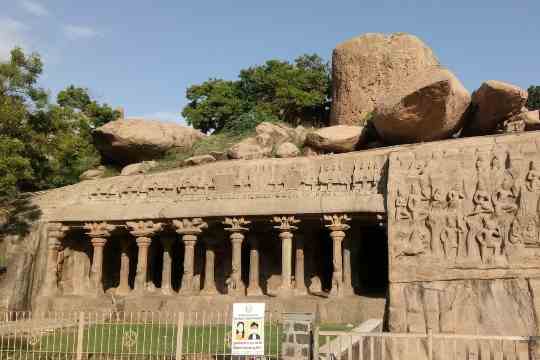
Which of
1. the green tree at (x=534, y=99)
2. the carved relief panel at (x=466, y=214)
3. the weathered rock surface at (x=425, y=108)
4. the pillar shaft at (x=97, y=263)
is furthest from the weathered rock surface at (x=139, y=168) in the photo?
the green tree at (x=534, y=99)

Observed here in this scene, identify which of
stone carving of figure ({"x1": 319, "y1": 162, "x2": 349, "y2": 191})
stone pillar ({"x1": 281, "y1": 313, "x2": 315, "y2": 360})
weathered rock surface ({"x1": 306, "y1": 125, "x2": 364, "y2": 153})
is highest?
weathered rock surface ({"x1": 306, "y1": 125, "x2": 364, "y2": 153})

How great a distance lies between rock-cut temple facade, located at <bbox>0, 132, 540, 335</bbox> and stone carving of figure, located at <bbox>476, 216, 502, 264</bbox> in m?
0.03

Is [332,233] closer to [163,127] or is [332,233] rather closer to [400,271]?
[400,271]

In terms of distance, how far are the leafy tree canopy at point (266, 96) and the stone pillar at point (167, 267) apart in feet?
35.0

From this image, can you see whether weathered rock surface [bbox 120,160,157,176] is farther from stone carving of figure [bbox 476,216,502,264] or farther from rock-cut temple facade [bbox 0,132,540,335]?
stone carving of figure [bbox 476,216,502,264]

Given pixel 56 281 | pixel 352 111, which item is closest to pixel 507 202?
pixel 352 111

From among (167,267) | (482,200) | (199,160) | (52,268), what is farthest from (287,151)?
(52,268)

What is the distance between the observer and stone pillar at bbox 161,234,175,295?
20.1m

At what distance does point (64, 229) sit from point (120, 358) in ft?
34.9

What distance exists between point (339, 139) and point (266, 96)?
14788mm

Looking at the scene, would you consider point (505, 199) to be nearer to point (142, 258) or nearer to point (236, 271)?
point (236, 271)

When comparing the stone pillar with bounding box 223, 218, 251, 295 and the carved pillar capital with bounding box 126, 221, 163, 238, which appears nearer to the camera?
the stone pillar with bounding box 223, 218, 251, 295

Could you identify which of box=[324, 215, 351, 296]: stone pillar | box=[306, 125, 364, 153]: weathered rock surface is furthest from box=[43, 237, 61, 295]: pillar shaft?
box=[306, 125, 364, 153]: weathered rock surface

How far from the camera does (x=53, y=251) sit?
69.1 feet
